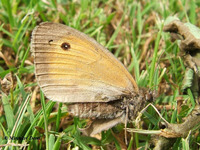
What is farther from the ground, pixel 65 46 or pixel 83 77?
pixel 65 46

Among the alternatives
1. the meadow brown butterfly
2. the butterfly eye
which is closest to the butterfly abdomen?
the meadow brown butterfly

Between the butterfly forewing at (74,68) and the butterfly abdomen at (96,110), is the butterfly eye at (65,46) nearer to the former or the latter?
the butterfly forewing at (74,68)

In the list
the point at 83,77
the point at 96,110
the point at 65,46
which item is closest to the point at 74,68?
the point at 83,77

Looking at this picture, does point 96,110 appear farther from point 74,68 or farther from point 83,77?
point 74,68

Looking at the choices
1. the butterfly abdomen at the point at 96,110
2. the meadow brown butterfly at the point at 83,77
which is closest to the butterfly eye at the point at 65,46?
the meadow brown butterfly at the point at 83,77

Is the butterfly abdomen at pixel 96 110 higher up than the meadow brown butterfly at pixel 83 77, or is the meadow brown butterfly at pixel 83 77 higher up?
the meadow brown butterfly at pixel 83 77

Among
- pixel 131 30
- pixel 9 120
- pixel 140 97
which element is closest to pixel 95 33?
pixel 131 30

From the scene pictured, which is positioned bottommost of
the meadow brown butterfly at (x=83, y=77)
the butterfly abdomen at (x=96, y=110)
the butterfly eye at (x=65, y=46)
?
the butterfly abdomen at (x=96, y=110)

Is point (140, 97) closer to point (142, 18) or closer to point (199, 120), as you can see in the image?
point (199, 120)
